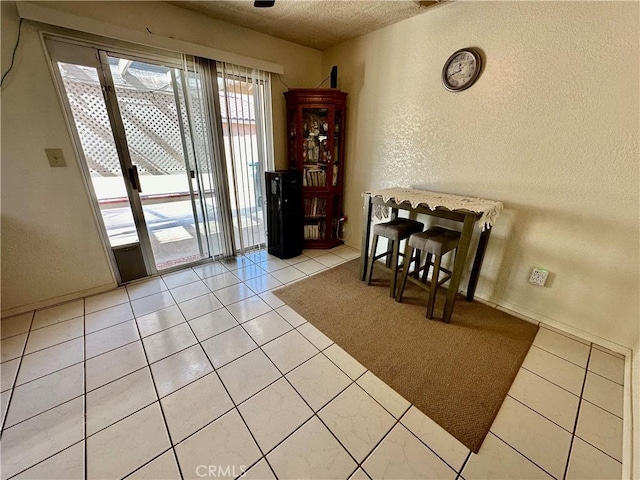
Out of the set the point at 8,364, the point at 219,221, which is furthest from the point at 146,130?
the point at 8,364

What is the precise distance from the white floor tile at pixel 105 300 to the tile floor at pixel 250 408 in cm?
11

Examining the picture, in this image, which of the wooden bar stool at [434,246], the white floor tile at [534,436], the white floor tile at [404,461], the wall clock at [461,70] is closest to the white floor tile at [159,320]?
the white floor tile at [404,461]

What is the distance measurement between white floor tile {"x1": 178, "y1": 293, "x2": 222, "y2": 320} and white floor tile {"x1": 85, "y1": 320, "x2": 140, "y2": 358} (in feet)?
1.12

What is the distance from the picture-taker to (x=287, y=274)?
270cm

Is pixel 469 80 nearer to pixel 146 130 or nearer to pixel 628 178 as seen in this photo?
pixel 628 178

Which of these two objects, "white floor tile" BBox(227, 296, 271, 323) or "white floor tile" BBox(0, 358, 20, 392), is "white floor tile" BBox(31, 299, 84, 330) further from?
"white floor tile" BBox(227, 296, 271, 323)

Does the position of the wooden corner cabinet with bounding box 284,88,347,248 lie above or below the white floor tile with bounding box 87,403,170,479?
above

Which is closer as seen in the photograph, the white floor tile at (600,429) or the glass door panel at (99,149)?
the white floor tile at (600,429)

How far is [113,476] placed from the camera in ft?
3.48

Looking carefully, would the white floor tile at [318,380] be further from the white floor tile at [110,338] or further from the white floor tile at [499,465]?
the white floor tile at [110,338]

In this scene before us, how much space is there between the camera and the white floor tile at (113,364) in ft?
4.88

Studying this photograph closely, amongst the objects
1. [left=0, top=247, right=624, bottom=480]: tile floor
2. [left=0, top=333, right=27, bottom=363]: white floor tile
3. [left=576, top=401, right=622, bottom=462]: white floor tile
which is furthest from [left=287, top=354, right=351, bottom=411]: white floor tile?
[left=0, top=333, right=27, bottom=363]: white floor tile

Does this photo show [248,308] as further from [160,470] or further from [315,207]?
[315,207]

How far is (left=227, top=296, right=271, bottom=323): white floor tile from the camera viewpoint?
6.66 feet
